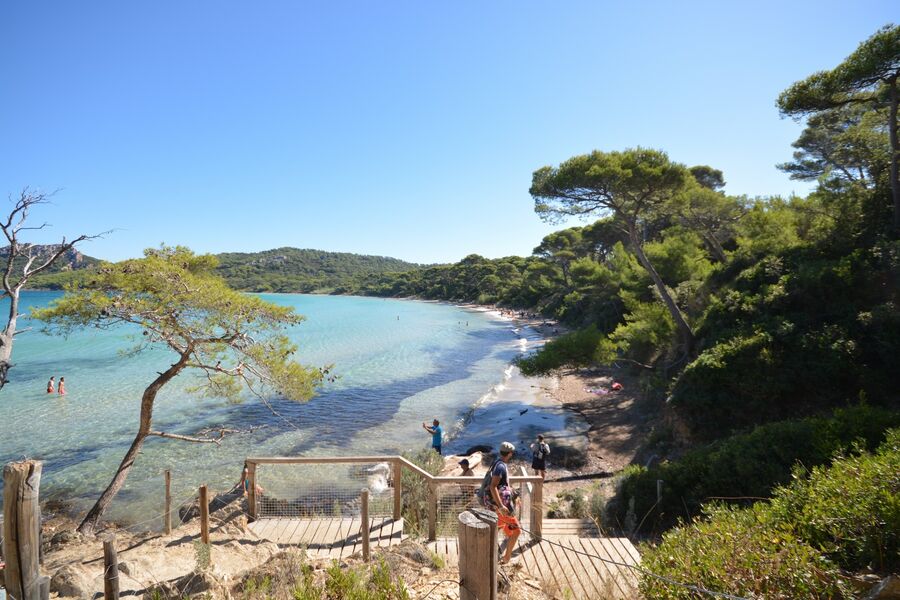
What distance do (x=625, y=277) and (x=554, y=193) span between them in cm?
1179

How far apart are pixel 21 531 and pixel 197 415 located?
729 inches

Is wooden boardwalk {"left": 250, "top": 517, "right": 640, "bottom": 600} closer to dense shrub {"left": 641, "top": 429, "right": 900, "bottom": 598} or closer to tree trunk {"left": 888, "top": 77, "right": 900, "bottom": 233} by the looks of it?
dense shrub {"left": 641, "top": 429, "right": 900, "bottom": 598}

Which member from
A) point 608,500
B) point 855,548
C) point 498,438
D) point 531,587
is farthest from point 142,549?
point 498,438

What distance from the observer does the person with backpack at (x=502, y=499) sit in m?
4.96

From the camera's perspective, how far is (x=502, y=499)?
5188 millimetres

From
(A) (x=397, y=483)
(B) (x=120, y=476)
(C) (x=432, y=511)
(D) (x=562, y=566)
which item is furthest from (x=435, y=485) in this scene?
(B) (x=120, y=476)

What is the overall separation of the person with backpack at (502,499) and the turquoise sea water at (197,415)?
7.72 m

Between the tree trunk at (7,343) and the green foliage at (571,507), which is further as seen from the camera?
the green foliage at (571,507)

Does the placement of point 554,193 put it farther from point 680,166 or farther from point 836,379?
point 836,379

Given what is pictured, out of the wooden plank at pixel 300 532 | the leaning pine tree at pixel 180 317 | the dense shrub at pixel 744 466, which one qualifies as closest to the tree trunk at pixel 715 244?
the dense shrub at pixel 744 466

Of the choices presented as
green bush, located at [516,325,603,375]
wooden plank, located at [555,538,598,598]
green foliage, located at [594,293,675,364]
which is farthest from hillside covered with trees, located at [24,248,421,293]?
wooden plank, located at [555,538,598,598]

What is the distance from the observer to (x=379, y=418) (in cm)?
1886

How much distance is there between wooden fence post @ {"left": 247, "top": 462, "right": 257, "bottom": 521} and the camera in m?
7.23

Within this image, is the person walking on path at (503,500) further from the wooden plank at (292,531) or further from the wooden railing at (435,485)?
the wooden plank at (292,531)
